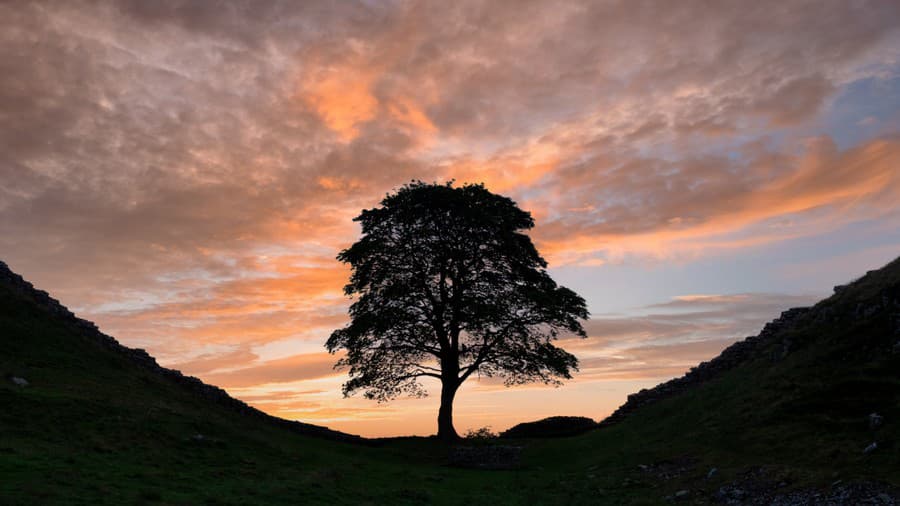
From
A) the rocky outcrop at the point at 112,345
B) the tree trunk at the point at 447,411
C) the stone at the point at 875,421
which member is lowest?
the stone at the point at 875,421

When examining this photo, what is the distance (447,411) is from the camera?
157 feet

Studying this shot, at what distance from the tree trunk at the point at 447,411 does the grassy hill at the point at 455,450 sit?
16.0 feet

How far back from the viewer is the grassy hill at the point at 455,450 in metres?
20.0

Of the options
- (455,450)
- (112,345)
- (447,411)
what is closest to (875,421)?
(455,450)

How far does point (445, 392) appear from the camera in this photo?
48062 millimetres

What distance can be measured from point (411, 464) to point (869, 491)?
79.9 ft

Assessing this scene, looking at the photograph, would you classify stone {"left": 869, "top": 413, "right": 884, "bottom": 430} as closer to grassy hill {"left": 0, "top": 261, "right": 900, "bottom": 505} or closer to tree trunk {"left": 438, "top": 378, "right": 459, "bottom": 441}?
grassy hill {"left": 0, "top": 261, "right": 900, "bottom": 505}

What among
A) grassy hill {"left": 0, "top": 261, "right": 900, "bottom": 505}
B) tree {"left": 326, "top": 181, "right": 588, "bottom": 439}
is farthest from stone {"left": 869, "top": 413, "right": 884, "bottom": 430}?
tree {"left": 326, "top": 181, "right": 588, "bottom": 439}

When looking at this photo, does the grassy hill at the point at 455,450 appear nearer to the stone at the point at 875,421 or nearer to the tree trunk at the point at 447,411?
the stone at the point at 875,421

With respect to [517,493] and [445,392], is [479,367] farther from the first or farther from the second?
[517,493]

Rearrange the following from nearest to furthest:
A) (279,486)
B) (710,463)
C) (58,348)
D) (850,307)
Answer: (279,486) < (710,463) < (850,307) < (58,348)

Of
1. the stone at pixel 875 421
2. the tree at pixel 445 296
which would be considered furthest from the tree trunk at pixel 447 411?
the stone at pixel 875 421

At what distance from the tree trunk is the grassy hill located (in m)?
4.88

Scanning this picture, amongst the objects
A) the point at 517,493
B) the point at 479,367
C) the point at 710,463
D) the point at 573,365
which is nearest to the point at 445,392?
the point at 479,367
